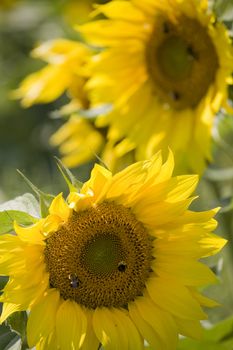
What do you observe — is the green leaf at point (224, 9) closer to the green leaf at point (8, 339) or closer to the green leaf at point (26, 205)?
the green leaf at point (26, 205)

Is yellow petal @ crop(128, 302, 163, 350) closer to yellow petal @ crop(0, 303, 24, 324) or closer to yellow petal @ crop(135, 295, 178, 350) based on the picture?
yellow petal @ crop(135, 295, 178, 350)

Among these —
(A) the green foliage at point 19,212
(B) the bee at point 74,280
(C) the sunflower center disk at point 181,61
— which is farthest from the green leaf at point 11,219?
(C) the sunflower center disk at point 181,61

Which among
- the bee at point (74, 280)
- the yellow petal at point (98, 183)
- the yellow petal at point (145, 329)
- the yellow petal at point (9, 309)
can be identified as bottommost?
the yellow petal at point (145, 329)

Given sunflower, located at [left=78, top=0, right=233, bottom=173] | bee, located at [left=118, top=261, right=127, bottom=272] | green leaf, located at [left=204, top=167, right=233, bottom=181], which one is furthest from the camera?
A: green leaf, located at [left=204, top=167, right=233, bottom=181]

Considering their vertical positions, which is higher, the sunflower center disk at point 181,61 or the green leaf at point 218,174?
the sunflower center disk at point 181,61

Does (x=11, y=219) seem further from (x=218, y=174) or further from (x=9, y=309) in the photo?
(x=218, y=174)

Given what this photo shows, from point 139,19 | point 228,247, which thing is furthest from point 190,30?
point 228,247

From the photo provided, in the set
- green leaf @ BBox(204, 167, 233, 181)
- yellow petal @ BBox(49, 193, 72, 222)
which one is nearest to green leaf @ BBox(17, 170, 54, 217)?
yellow petal @ BBox(49, 193, 72, 222)
